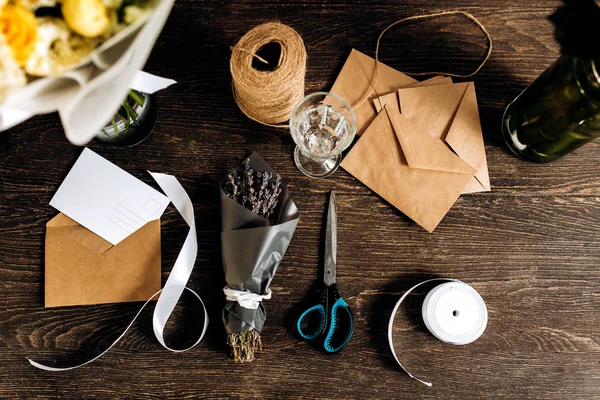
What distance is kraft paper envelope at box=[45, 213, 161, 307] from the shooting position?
0.94 meters

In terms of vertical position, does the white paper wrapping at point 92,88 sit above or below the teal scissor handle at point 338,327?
above

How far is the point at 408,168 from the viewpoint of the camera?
3.07 feet

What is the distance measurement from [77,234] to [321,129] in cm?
51

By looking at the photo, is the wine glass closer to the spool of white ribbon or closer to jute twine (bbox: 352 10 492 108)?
jute twine (bbox: 352 10 492 108)

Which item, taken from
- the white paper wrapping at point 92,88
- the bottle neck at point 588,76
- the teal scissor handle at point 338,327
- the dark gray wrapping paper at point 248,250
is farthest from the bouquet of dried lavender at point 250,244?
the bottle neck at point 588,76

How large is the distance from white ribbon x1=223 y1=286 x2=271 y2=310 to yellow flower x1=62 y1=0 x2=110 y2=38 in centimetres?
52

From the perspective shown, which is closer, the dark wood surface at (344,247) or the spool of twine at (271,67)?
the spool of twine at (271,67)

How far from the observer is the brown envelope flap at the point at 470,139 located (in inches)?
36.6

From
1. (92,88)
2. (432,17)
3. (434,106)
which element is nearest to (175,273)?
(92,88)

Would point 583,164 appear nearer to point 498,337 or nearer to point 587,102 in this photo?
point 587,102

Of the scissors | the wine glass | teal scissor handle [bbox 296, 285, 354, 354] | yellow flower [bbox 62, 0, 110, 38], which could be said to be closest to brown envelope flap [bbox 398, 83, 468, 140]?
the wine glass

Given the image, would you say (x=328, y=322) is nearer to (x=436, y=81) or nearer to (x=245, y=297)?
(x=245, y=297)

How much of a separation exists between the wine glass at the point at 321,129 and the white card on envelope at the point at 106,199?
28cm

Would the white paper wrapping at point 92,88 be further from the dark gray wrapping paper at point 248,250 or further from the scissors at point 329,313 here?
the scissors at point 329,313
